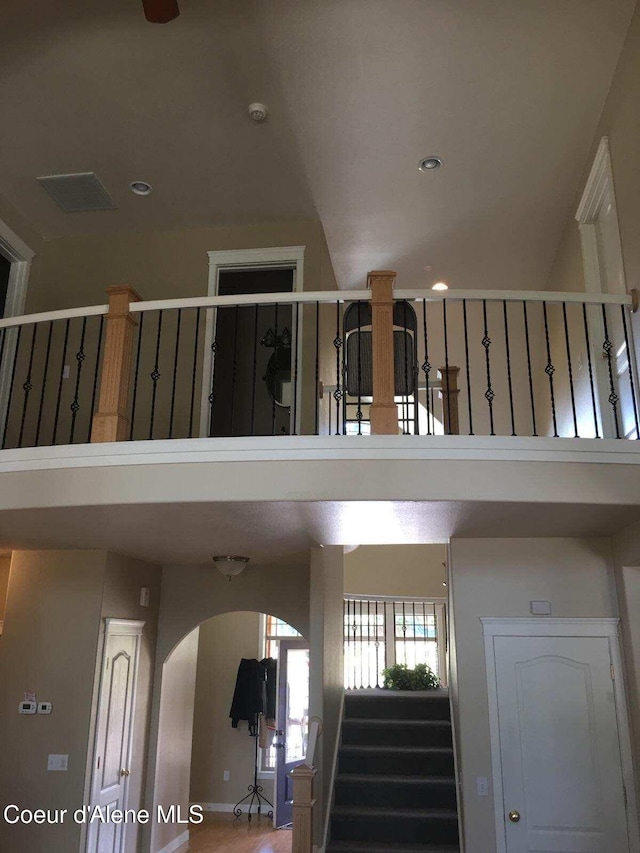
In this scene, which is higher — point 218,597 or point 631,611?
point 218,597

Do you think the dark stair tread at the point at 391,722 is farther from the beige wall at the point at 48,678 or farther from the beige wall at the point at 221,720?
the beige wall at the point at 221,720

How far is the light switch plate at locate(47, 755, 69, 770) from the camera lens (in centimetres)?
567

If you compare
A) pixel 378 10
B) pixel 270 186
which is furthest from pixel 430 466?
pixel 270 186

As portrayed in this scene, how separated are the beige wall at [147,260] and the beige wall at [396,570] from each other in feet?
13.7

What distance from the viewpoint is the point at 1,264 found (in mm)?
6484

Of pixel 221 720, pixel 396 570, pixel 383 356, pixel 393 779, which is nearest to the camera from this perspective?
pixel 383 356

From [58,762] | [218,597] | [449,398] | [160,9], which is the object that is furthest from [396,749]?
[160,9]

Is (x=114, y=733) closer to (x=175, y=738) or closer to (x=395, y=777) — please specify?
(x=175, y=738)

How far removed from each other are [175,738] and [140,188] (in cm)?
522

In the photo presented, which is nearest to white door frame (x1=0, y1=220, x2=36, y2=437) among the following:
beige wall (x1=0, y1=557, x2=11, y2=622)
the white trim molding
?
beige wall (x1=0, y1=557, x2=11, y2=622)

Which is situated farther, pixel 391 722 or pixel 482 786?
pixel 391 722

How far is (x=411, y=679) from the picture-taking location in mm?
7320

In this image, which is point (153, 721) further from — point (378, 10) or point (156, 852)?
point (378, 10)

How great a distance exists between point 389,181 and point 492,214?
109 cm
